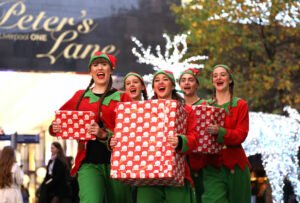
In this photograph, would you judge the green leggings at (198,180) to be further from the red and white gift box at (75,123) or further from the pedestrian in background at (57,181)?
the pedestrian in background at (57,181)

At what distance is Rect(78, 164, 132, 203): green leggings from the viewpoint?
30.9 feet

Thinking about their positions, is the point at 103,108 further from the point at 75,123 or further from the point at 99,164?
the point at 99,164

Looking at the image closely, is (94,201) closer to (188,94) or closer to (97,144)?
(97,144)

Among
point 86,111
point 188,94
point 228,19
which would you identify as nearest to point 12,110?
point 228,19

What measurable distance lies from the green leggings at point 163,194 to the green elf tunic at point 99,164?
0.38m

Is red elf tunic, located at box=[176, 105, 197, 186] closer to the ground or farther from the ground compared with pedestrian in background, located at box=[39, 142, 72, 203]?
farther from the ground

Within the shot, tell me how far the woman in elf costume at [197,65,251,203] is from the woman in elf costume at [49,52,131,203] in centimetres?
135

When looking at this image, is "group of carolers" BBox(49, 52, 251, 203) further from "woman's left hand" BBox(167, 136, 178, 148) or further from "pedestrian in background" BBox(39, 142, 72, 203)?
"pedestrian in background" BBox(39, 142, 72, 203)

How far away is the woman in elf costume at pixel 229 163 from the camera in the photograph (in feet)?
35.5

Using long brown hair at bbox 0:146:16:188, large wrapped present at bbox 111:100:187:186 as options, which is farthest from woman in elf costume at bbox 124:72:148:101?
long brown hair at bbox 0:146:16:188

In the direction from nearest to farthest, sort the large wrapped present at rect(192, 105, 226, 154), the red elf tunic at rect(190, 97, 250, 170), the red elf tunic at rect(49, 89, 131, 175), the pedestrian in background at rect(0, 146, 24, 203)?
1. the red elf tunic at rect(49, 89, 131, 175)
2. the large wrapped present at rect(192, 105, 226, 154)
3. the red elf tunic at rect(190, 97, 250, 170)
4. the pedestrian in background at rect(0, 146, 24, 203)

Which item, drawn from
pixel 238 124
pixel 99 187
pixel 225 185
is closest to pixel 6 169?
pixel 225 185

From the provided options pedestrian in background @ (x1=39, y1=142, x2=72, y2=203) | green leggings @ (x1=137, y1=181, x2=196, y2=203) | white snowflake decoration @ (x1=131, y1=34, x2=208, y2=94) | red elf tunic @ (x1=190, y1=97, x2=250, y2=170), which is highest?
white snowflake decoration @ (x1=131, y1=34, x2=208, y2=94)

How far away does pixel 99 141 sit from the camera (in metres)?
9.66
